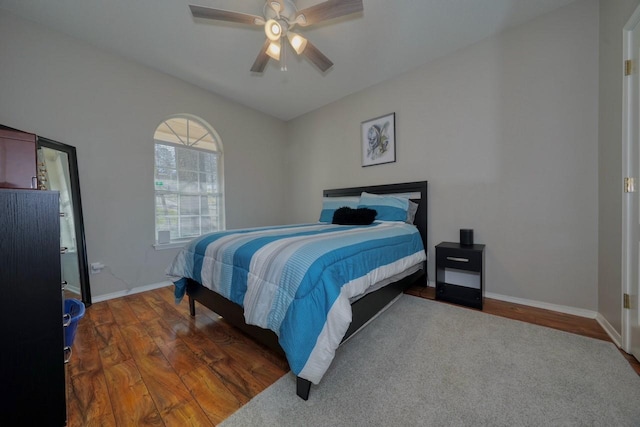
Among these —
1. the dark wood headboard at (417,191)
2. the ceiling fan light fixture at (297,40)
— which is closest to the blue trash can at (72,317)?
the ceiling fan light fixture at (297,40)

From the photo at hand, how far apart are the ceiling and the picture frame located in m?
0.57

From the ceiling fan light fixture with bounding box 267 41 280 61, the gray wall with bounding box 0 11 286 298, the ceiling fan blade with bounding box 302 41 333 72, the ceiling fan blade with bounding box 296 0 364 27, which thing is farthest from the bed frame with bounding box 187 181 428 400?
the ceiling fan light fixture with bounding box 267 41 280 61

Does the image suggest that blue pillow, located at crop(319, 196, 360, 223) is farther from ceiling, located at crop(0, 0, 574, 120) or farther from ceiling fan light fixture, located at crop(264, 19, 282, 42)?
ceiling fan light fixture, located at crop(264, 19, 282, 42)

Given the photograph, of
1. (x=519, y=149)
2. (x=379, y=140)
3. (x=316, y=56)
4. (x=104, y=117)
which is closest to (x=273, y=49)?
(x=316, y=56)

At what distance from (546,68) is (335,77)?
218 cm

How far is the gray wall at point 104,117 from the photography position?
2109 mm

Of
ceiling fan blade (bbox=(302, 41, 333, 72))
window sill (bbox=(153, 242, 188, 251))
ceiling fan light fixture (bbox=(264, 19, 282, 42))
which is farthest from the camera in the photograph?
window sill (bbox=(153, 242, 188, 251))

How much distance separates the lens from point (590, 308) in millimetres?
1958

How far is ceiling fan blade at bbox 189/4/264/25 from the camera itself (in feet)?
5.47

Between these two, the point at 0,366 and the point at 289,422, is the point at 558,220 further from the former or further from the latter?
the point at 0,366

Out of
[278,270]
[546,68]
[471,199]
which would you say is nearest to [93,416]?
[278,270]

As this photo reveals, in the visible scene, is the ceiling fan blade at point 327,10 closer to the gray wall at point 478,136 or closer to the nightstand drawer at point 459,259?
the gray wall at point 478,136

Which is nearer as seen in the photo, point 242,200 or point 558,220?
point 558,220

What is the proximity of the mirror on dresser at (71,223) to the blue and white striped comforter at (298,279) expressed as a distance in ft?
4.35
